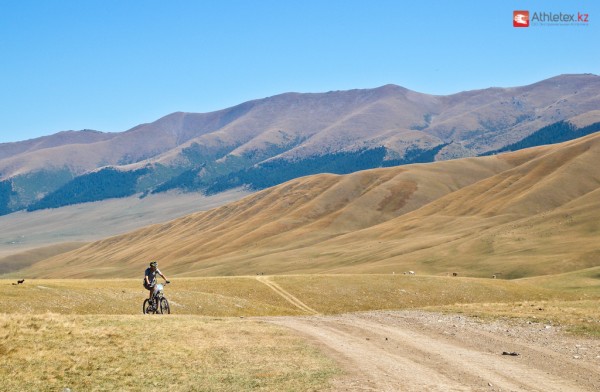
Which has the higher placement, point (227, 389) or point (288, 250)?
point (227, 389)

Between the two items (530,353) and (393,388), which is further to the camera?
(530,353)

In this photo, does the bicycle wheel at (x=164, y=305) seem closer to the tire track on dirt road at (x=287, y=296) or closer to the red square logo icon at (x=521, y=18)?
the tire track on dirt road at (x=287, y=296)

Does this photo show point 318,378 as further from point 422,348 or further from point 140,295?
point 140,295

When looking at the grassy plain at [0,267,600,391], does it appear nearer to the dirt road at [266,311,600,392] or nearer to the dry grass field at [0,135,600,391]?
the dry grass field at [0,135,600,391]

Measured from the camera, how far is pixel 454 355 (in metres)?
24.9

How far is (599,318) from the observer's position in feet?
116

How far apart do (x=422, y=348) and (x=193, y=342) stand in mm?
9617

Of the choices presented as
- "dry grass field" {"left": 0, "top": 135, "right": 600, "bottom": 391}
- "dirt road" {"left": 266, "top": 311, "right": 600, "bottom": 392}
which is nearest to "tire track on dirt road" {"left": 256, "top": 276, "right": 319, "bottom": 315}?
"dry grass field" {"left": 0, "top": 135, "right": 600, "bottom": 391}

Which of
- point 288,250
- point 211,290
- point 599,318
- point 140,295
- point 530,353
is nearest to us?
point 530,353

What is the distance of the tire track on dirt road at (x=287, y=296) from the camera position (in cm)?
6110

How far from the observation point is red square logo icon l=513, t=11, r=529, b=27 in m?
154

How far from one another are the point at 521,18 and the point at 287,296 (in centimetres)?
11817

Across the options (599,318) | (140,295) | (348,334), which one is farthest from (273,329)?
(140,295)

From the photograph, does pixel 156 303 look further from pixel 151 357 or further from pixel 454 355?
pixel 454 355
